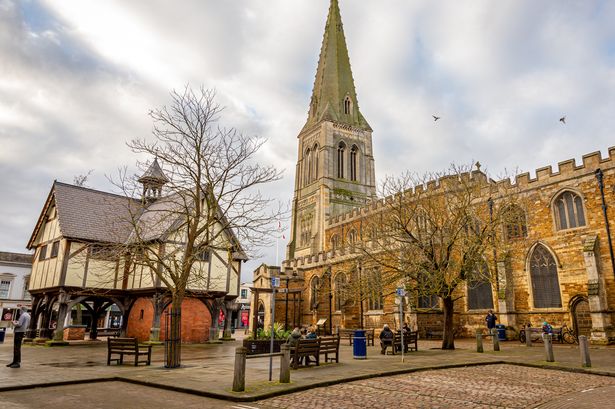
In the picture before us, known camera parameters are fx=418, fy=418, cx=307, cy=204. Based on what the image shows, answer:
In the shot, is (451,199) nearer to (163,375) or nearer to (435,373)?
(435,373)

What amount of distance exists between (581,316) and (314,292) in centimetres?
1921

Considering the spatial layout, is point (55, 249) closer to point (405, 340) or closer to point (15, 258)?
point (405, 340)

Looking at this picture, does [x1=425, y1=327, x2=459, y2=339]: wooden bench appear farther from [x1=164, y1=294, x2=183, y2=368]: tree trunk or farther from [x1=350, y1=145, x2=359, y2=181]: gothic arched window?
[x1=350, y1=145, x2=359, y2=181]: gothic arched window

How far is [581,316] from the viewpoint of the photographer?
23.0m

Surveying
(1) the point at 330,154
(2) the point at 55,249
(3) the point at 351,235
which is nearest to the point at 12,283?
(2) the point at 55,249

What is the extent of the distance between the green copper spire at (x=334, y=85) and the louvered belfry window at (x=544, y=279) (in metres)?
32.7

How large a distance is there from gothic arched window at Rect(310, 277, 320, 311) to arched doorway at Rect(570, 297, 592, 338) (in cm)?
1820

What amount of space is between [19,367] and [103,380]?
14.5 ft

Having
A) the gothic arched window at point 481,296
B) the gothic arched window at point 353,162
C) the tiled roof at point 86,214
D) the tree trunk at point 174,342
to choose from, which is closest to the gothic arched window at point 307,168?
the gothic arched window at point 353,162

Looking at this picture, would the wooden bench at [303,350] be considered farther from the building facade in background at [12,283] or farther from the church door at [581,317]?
the building facade in background at [12,283]

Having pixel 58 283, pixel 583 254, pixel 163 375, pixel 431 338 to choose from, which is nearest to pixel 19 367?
pixel 163 375

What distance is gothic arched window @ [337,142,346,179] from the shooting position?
2048 inches

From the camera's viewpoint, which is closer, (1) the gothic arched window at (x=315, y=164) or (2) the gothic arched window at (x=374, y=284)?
(2) the gothic arched window at (x=374, y=284)

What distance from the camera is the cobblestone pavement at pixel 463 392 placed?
777 cm
